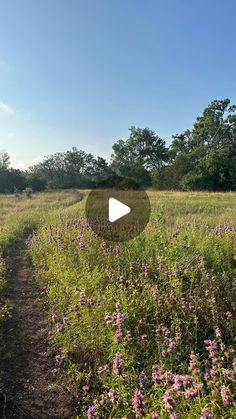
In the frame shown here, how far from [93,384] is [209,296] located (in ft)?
5.29

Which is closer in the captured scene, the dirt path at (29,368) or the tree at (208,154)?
the dirt path at (29,368)

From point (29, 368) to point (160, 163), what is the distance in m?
81.6

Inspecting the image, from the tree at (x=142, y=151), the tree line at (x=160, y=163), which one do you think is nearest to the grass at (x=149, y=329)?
the tree line at (x=160, y=163)

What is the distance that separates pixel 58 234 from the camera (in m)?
8.02

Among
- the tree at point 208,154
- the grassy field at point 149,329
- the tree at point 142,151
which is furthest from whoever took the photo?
the tree at point 142,151

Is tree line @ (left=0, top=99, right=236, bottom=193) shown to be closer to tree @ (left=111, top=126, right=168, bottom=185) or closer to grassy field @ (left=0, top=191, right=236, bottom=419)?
tree @ (left=111, top=126, right=168, bottom=185)

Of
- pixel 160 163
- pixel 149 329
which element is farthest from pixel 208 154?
pixel 149 329

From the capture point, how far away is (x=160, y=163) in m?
83.8

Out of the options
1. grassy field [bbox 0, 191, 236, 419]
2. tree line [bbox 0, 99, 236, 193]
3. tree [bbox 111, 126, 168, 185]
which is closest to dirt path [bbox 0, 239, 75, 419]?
grassy field [bbox 0, 191, 236, 419]

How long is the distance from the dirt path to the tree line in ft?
89.1

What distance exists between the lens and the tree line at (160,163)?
5219 cm

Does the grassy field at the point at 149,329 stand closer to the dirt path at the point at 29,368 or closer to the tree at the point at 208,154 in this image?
the dirt path at the point at 29,368

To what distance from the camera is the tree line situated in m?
52.2

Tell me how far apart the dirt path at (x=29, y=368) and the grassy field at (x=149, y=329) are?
156 mm
